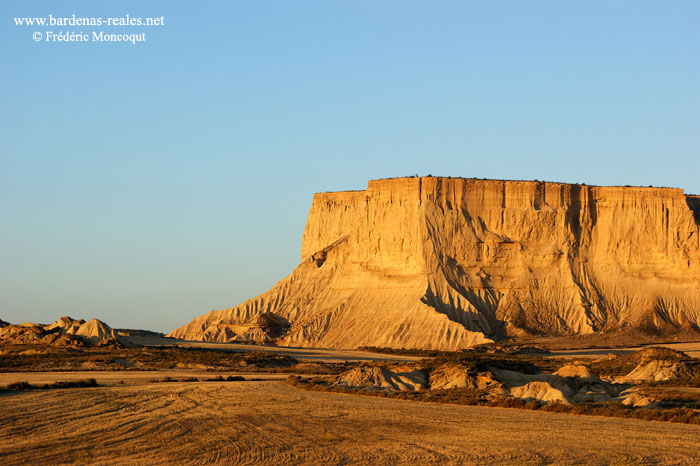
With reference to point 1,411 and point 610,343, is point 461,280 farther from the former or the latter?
point 1,411

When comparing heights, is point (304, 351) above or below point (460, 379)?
above

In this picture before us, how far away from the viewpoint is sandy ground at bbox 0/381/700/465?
21625 mm

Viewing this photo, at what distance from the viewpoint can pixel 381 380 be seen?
4094 centimetres

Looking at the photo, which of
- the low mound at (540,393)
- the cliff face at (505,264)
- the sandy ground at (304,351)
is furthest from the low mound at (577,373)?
the cliff face at (505,264)

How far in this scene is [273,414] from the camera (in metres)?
30.4

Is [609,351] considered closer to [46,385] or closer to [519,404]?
[519,404]

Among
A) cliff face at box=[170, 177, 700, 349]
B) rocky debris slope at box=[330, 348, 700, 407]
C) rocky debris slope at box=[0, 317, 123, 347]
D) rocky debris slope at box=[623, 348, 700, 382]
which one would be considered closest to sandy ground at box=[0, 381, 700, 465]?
rocky debris slope at box=[330, 348, 700, 407]

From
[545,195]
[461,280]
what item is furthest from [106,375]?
[545,195]

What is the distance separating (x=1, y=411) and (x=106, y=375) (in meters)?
19.6

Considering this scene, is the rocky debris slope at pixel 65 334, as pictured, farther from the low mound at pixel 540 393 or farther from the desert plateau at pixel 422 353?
the low mound at pixel 540 393

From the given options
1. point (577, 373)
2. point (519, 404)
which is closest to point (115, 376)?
point (577, 373)

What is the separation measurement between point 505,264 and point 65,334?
3775 cm

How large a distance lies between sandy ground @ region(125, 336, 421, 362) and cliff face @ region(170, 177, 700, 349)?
4.66m

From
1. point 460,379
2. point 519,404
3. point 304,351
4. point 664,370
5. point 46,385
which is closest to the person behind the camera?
point 519,404
